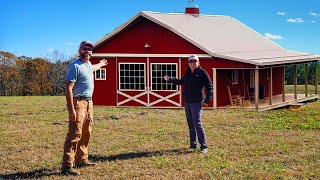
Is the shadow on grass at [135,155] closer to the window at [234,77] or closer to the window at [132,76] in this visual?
the window at [132,76]

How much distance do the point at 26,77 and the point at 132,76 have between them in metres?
26.3

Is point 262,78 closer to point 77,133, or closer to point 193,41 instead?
point 193,41

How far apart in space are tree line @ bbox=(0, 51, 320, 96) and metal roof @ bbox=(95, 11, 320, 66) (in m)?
19.1

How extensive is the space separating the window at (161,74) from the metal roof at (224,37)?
1.54 metres

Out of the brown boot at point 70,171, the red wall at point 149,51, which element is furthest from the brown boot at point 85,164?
the red wall at point 149,51

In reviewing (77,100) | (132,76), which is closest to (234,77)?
(132,76)

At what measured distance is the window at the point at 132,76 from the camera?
2047 centimetres

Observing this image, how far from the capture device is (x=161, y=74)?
66.2 ft

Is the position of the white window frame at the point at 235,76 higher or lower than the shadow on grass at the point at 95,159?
higher

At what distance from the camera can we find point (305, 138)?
10.9 m

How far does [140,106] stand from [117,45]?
9.63 ft

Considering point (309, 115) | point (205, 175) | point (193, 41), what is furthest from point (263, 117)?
point (205, 175)

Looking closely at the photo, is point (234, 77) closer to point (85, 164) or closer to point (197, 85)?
point (197, 85)

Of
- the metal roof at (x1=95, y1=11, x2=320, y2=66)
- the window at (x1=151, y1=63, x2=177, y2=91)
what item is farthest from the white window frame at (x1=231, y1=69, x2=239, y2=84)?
the window at (x1=151, y1=63, x2=177, y2=91)
